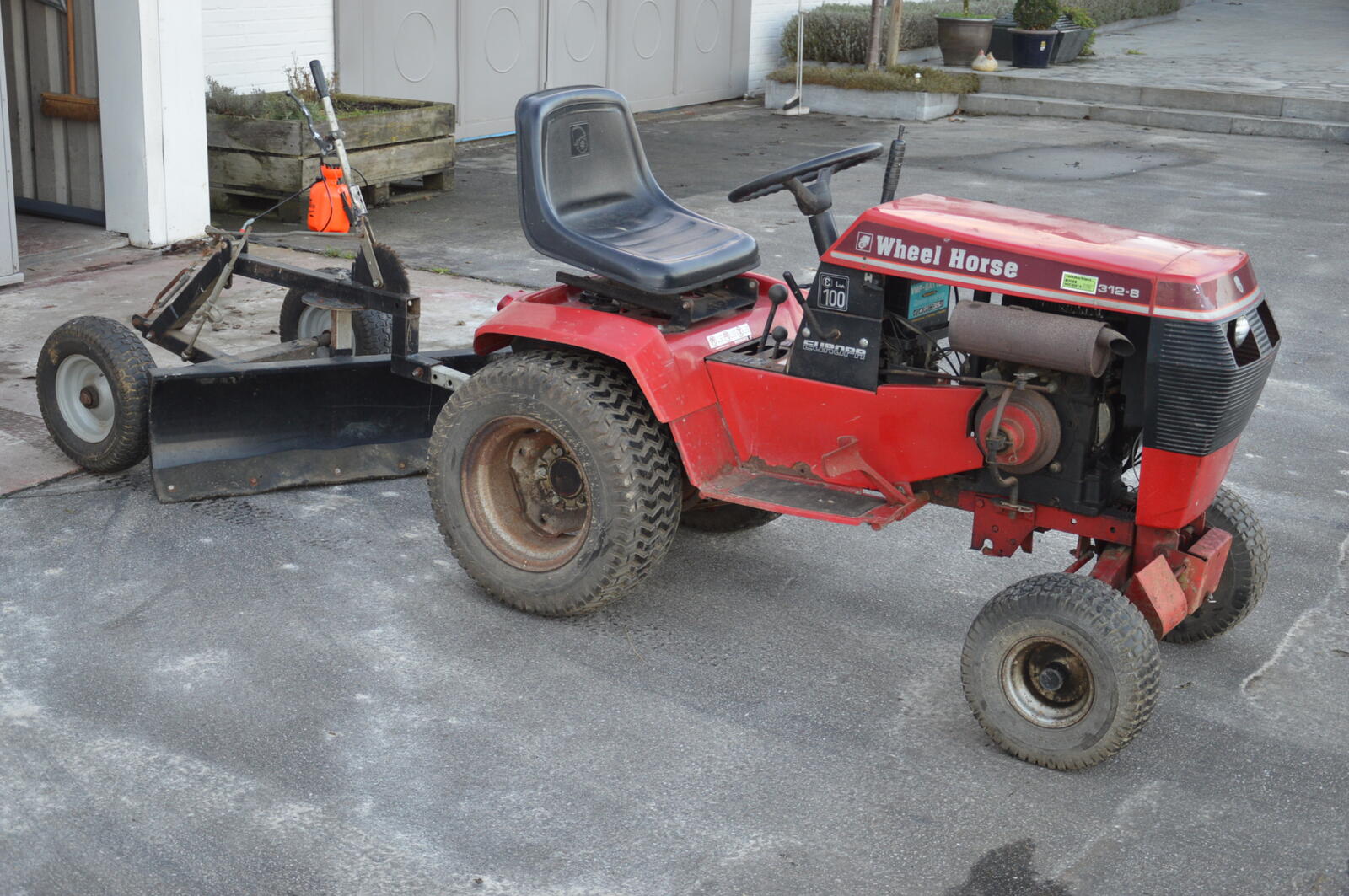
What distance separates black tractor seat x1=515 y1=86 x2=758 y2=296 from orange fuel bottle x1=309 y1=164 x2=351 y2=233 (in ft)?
3.12

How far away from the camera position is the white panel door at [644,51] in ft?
46.6

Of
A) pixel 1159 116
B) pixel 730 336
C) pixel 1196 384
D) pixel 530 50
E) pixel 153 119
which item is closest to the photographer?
pixel 1196 384

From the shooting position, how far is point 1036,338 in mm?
3400

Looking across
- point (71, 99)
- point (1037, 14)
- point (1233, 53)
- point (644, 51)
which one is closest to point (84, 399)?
point (71, 99)

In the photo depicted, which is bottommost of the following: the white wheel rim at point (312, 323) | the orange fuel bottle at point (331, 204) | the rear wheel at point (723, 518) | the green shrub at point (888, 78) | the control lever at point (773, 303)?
the rear wheel at point (723, 518)

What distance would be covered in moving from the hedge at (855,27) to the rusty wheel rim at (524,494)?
12.8 m

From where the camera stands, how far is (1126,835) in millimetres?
3250

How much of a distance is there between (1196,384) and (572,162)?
1.97m

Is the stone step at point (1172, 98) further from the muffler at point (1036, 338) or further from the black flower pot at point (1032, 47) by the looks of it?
the muffler at point (1036, 338)

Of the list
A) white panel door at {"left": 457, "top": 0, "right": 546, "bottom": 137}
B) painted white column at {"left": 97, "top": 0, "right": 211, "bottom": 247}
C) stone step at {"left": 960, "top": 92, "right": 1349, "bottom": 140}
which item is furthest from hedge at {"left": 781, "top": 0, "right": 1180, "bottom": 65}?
painted white column at {"left": 97, "top": 0, "right": 211, "bottom": 247}

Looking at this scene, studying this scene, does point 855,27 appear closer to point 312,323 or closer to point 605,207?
point 312,323

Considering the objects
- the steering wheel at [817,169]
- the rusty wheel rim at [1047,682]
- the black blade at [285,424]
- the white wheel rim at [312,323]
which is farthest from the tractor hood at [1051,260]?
the white wheel rim at [312,323]

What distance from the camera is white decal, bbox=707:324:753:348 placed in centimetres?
412

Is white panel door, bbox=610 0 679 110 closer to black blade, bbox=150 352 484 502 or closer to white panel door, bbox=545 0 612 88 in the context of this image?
white panel door, bbox=545 0 612 88
